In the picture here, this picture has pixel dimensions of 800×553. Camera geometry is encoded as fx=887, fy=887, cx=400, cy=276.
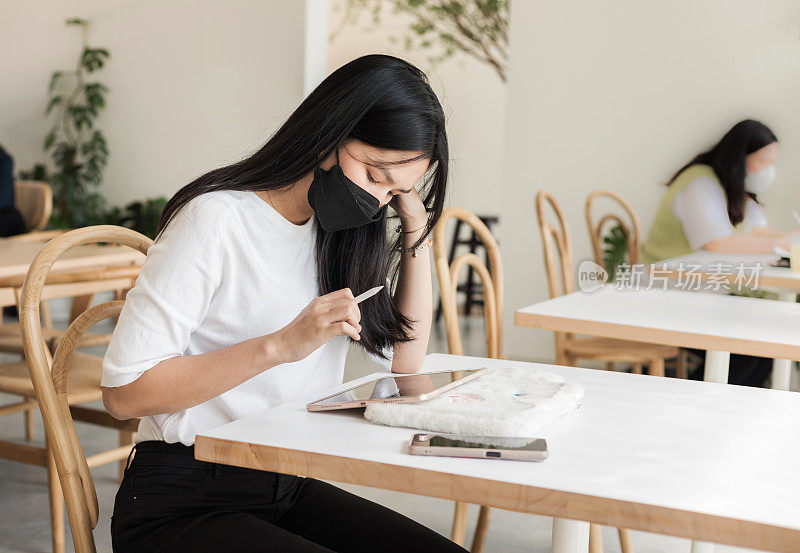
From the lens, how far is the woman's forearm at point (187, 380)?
1.02 m

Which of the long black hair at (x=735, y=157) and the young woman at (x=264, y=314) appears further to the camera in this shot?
the long black hair at (x=735, y=157)

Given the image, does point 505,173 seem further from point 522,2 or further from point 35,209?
point 35,209

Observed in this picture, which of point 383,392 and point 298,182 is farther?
point 298,182

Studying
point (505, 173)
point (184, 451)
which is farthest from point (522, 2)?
point (184, 451)

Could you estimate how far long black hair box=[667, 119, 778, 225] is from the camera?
139 inches

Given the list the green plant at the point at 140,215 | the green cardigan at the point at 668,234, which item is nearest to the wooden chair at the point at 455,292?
the green cardigan at the point at 668,234

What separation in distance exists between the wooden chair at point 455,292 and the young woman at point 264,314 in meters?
0.43

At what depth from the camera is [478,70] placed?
22.7 ft

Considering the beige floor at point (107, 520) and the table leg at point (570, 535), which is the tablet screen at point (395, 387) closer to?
the table leg at point (570, 535)

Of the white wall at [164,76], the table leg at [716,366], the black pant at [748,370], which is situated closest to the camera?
the table leg at [716,366]

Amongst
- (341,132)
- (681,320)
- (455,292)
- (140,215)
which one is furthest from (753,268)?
(140,215)

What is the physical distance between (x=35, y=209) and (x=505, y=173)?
2249mm

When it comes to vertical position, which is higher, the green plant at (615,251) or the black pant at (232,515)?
the green plant at (615,251)

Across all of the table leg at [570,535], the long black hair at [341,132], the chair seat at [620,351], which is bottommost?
the chair seat at [620,351]
